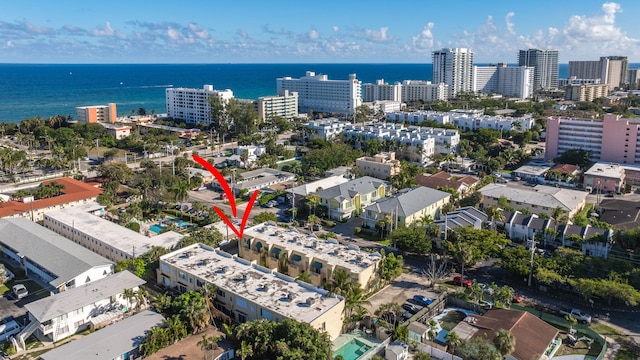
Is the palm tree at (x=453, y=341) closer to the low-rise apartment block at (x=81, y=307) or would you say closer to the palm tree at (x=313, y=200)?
the low-rise apartment block at (x=81, y=307)

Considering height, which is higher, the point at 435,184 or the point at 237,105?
the point at 237,105

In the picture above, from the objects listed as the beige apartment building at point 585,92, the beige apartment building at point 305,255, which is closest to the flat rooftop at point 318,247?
the beige apartment building at point 305,255

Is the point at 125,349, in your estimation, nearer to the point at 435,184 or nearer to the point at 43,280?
the point at 43,280

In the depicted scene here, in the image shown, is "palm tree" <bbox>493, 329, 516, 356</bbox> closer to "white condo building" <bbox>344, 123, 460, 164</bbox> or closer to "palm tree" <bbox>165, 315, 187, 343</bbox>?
"palm tree" <bbox>165, 315, 187, 343</bbox>

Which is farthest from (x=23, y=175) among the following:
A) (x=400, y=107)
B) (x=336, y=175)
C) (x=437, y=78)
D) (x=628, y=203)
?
(x=437, y=78)

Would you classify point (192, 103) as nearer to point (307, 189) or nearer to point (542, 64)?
point (307, 189)

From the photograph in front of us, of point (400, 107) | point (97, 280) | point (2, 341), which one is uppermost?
point (400, 107)
